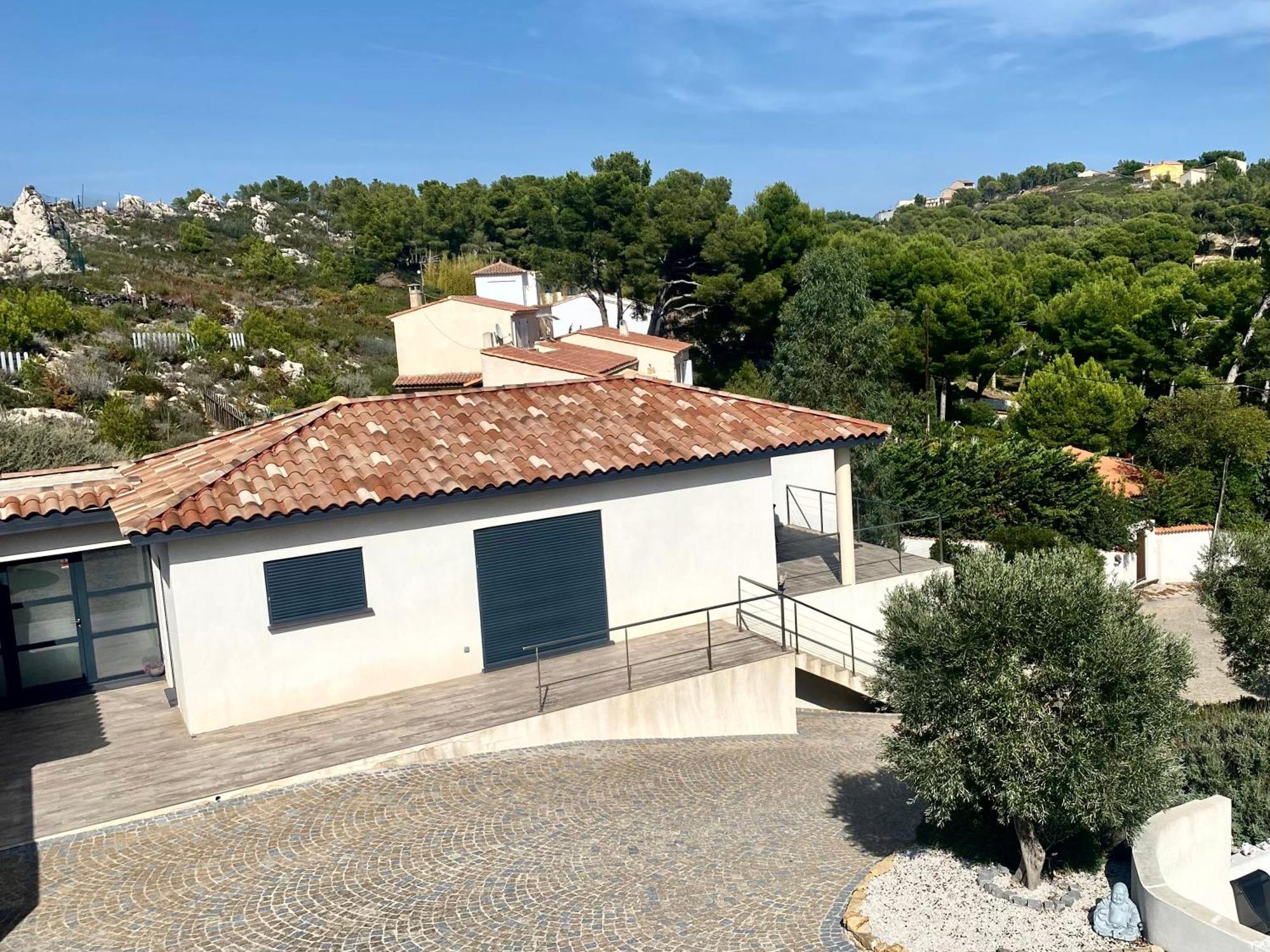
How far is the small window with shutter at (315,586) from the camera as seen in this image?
40.1 feet

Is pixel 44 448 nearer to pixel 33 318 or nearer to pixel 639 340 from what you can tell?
pixel 33 318

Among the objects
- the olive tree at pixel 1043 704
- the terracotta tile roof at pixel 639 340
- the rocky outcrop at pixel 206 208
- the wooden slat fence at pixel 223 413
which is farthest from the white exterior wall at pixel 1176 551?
the rocky outcrop at pixel 206 208

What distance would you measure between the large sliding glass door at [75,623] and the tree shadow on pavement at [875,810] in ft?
31.4

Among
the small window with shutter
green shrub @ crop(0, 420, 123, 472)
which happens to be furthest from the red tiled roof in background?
green shrub @ crop(0, 420, 123, 472)

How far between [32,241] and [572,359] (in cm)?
4319

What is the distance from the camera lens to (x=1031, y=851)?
26.3 feet

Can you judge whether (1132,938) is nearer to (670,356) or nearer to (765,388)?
(670,356)

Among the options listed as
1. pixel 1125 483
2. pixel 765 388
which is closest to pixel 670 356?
pixel 765 388

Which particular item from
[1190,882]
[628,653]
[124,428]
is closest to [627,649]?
[628,653]

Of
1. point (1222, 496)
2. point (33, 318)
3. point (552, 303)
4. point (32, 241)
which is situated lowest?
point (1222, 496)

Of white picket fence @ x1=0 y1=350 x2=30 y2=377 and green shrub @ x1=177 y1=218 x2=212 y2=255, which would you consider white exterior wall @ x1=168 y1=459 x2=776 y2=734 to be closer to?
white picket fence @ x1=0 y1=350 x2=30 y2=377

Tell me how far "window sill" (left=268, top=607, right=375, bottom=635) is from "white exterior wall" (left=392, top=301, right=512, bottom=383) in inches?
906

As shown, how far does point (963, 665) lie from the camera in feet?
24.9

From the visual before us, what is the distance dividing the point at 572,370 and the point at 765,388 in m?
17.2
